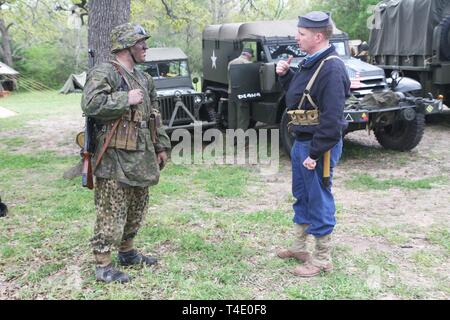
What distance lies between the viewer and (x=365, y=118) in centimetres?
710

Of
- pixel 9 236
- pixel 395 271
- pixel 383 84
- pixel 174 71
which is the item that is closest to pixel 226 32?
pixel 174 71

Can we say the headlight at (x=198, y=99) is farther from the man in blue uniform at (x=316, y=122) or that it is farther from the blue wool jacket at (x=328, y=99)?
the blue wool jacket at (x=328, y=99)

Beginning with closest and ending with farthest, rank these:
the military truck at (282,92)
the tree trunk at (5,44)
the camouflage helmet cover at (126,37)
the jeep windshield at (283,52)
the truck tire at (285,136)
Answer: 1. the camouflage helmet cover at (126,37)
2. the military truck at (282,92)
3. the truck tire at (285,136)
4. the jeep windshield at (283,52)
5. the tree trunk at (5,44)

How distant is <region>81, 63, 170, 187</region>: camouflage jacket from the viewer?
3.31 m

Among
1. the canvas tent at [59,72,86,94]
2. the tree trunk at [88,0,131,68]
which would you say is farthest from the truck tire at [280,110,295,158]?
the canvas tent at [59,72,86,94]

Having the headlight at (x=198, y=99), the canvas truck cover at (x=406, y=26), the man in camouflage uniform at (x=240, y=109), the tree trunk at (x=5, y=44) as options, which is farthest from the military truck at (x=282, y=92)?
the tree trunk at (x=5, y=44)

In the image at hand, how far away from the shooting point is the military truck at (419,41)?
395 inches

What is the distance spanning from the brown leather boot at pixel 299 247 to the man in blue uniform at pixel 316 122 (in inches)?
3.3

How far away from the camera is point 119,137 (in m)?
3.44

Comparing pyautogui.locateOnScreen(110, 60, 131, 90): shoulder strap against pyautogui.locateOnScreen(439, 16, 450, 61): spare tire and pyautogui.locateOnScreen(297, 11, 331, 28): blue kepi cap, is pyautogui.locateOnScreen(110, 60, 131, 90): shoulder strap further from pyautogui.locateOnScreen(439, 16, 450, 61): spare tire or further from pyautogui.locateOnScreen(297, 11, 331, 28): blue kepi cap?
pyautogui.locateOnScreen(439, 16, 450, 61): spare tire

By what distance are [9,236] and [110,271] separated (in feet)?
5.30

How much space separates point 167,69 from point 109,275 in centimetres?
672

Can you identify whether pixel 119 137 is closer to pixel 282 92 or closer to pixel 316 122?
pixel 316 122
